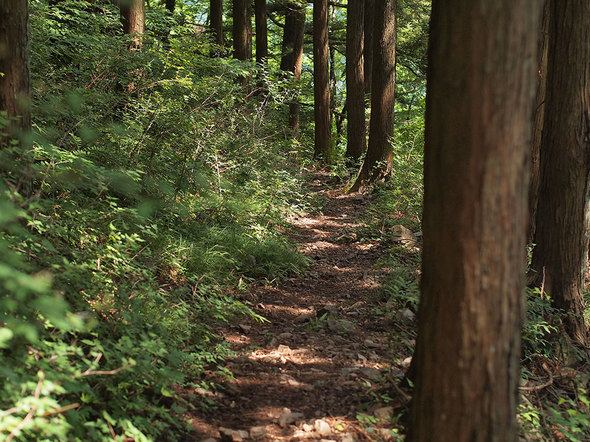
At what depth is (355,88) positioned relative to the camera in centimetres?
1321

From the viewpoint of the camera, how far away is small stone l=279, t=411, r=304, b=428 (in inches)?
130

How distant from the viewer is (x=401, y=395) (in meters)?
3.41

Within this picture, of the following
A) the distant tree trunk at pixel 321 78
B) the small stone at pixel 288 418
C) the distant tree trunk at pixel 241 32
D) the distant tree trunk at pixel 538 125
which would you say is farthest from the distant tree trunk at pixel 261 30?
the small stone at pixel 288 418

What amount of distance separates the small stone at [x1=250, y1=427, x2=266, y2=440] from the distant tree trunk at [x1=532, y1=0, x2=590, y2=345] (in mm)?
3557

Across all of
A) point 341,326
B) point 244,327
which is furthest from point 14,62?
point 341,326

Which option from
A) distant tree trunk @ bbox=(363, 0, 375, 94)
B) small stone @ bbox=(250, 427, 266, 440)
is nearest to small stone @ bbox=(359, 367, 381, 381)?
small stone @ bbox=(250, 427, 266, 440)

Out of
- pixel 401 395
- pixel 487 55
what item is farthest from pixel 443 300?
pixel 401 395

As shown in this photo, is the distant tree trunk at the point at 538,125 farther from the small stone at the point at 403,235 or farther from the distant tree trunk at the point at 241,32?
the distant tree trunk at the point at 241,32

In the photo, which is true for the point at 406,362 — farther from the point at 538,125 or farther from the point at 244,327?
the point at 538,125

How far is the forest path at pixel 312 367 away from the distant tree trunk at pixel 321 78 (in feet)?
27.3

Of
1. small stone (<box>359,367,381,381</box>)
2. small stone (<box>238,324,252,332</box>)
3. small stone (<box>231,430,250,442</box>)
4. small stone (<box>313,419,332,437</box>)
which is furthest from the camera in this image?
small stone (<box>238,324,252,332</box>)

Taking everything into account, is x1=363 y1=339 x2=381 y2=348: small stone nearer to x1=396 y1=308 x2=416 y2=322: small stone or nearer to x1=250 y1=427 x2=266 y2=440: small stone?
x1=396 y1=308 x2=416 y2=322: small stone

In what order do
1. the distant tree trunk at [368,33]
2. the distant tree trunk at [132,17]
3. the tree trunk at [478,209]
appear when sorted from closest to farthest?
the tree trunk at [478,209], the distant tree trunk at [132,17], the distant tree trunk at [368,33]

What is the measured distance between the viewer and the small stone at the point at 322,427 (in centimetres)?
318
